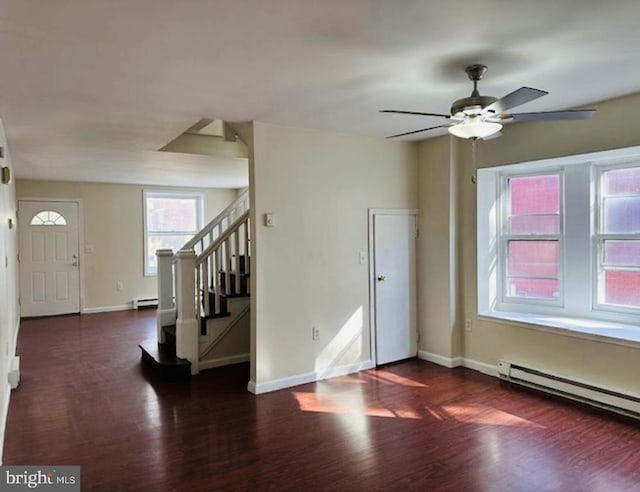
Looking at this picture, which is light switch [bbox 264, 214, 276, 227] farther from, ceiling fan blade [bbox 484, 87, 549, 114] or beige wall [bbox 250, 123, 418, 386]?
ceiling fan blade [bbox 484, 87, 549, 114]

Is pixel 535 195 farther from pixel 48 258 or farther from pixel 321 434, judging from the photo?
pixel 48 258

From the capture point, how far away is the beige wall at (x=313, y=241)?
3938 millimetres

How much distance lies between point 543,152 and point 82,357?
206 inches

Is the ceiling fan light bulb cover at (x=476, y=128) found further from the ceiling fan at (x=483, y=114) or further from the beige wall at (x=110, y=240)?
the beige wall at (x=110, y=240)

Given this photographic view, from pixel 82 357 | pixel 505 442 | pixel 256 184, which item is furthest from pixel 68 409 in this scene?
pixel 505 442

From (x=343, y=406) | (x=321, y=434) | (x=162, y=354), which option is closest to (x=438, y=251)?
(x=343, y=406)

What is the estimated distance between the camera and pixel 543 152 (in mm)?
3867

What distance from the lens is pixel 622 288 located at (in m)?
3.79

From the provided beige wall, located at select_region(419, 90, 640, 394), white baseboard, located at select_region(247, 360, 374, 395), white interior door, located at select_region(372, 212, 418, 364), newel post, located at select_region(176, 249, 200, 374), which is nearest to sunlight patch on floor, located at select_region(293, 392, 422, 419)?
white baseboard, located at select_region(247, 360, 374, 395)

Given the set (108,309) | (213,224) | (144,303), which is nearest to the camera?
(213,224)

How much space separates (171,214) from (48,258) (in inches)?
87.8

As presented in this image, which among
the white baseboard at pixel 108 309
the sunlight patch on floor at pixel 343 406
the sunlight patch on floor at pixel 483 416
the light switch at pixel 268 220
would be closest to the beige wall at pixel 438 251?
the sunlight patch on floor at pixel 483 416

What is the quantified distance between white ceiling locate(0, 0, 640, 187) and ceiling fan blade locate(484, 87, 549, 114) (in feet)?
1.02

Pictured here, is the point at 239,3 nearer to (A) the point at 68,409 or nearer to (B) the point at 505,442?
(B) the point at 505,442
